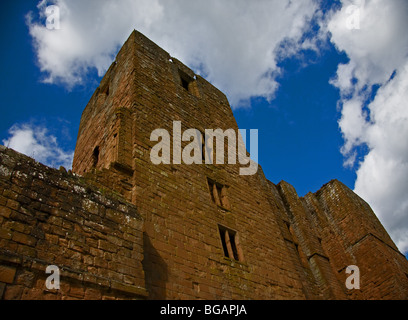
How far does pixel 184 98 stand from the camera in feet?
39.4

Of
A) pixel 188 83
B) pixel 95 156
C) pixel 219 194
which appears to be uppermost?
pixel 188 83

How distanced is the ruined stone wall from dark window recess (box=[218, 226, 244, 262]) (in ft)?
10.9

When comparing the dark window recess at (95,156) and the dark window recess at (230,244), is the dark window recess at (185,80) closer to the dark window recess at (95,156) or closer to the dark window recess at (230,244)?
the dark window recess at (95,156)

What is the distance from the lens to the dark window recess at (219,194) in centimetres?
947

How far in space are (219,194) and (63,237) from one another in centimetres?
577

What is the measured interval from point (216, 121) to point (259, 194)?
131 inches

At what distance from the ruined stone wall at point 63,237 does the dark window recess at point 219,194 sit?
3.97m

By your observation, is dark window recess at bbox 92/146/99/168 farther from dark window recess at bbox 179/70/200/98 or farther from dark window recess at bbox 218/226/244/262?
dark window recess at bbox 179/70/200/98

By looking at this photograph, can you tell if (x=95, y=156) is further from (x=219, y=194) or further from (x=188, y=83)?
(x=188, y=83)

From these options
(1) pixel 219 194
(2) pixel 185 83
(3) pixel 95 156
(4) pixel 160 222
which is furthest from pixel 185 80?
(4) pixel 160 222

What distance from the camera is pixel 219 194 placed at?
9938 millimetres
